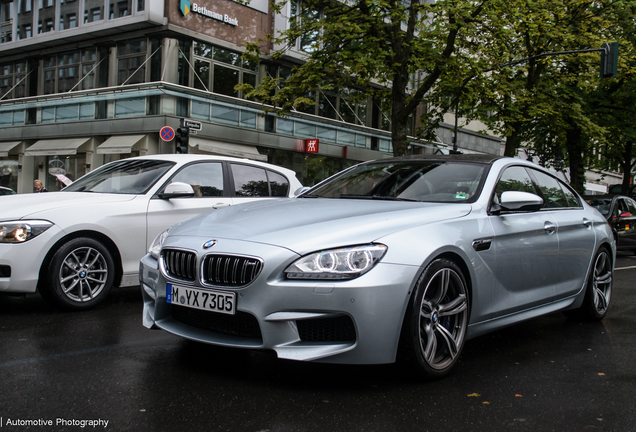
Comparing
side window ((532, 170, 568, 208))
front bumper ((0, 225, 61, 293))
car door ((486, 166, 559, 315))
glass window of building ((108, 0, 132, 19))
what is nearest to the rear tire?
side window ((532, 170, 568, 208))

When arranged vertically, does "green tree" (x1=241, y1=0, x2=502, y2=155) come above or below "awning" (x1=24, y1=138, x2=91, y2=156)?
above

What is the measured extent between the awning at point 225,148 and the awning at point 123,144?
198 centimetres

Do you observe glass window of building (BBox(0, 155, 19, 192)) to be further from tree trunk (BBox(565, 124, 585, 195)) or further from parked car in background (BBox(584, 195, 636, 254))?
parked car in background (BBox(584, 195, 636, 254))

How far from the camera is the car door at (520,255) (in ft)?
14.1

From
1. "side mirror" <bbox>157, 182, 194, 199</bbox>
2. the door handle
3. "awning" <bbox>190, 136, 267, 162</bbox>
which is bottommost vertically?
the door handle

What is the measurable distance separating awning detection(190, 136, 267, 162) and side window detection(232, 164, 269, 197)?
17538 millimetres

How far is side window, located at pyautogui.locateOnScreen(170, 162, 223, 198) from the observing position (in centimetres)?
683

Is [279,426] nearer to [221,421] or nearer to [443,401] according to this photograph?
[221,421]

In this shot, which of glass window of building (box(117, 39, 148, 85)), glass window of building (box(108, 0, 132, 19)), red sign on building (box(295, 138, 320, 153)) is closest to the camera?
glass window of building (box(108, 0, 132, 19))

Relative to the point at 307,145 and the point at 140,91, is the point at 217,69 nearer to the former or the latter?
the point at 140,91

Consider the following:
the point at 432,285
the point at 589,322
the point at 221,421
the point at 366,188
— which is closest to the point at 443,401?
the point at 432,285

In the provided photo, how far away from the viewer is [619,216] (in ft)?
49.9

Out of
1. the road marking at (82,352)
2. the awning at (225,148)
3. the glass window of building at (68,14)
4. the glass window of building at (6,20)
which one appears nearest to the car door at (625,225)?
the road marking at (82,352)

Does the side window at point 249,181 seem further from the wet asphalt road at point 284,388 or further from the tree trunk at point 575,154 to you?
the tree trunk at point 575,154
